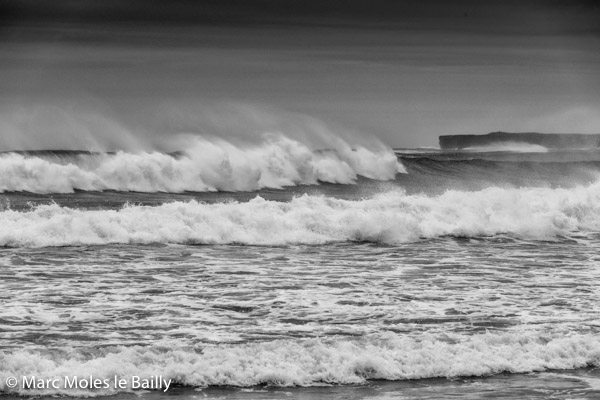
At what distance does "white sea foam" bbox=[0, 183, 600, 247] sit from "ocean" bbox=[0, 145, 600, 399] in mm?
51

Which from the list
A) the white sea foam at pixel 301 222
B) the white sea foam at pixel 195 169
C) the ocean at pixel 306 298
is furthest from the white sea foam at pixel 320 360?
the white sea foam at pixel 195 169

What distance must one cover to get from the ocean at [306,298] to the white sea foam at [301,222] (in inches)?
2.0

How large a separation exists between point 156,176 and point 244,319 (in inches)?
907

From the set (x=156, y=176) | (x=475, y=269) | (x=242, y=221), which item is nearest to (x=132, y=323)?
(x=475, y=269)

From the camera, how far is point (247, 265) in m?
16.4

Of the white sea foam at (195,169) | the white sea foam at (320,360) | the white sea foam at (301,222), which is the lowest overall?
the white sea foam at (320,360)

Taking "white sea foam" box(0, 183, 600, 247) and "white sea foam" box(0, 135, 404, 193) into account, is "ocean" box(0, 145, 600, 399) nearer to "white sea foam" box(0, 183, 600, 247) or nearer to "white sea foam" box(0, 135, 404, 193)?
"white sea foam" box(0, 183, 600, 247)

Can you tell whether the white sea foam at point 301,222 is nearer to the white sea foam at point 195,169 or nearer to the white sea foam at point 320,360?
the white sea foam at point 320,360

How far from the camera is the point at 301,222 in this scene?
21.2 meters

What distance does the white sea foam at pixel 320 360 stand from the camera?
30.9 feet

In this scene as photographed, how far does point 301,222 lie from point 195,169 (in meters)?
15.0

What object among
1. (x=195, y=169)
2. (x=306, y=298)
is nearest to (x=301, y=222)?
(x=306, y=298)

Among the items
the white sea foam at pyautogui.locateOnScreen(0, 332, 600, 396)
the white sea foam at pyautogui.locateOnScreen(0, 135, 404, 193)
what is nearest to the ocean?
the white sea foam at pyautogui.locateOnScreen(0, 332, 600, 396)

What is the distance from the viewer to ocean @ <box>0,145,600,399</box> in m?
9.53
